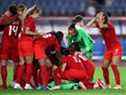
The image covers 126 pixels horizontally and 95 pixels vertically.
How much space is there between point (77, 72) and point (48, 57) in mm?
759

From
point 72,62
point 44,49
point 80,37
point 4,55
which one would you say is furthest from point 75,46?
point 4,55

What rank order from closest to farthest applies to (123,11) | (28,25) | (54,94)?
(54,94), (28,25), (123,11)

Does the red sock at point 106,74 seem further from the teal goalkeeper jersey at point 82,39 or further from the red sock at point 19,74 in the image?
the red sock at point 19,74

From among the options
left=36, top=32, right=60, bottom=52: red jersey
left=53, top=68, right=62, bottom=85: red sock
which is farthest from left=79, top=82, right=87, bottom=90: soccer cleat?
left=36, top=32, right=60, bottom=52: red jersey

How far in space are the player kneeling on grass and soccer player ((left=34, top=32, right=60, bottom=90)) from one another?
0.86 feet

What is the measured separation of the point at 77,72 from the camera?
1888 cm

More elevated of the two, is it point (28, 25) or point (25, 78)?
point (28, 25)

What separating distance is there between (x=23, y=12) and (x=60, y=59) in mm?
1354

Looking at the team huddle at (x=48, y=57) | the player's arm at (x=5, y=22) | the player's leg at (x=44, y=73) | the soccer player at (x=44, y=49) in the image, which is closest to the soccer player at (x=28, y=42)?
the team huddle at (x=48, y=57)

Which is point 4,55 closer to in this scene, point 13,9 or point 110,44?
point 13,9

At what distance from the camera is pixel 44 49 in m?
19.0

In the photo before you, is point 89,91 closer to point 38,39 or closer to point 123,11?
point 38,39

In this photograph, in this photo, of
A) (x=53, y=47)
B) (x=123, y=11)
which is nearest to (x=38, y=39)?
(x=53, y=47)

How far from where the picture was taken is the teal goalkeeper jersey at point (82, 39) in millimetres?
19844
